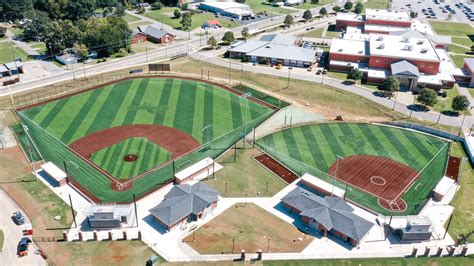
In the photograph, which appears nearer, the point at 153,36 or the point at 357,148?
the point at 357,148

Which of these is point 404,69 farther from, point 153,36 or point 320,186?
point 153,36

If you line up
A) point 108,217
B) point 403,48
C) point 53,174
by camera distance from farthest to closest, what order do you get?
point 403,48 → point 53,174 → point 108,217

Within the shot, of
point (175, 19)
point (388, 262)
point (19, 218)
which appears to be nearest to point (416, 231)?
point (388, 262)

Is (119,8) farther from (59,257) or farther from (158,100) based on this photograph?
(59,257)

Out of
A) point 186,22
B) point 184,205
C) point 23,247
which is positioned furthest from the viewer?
point 186,22

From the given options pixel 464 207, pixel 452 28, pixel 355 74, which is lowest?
pixel 464 207

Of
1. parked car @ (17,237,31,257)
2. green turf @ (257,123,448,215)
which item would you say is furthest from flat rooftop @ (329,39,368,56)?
parked car @ (17,237,31,257)

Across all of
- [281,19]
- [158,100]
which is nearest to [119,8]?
[281,19]
